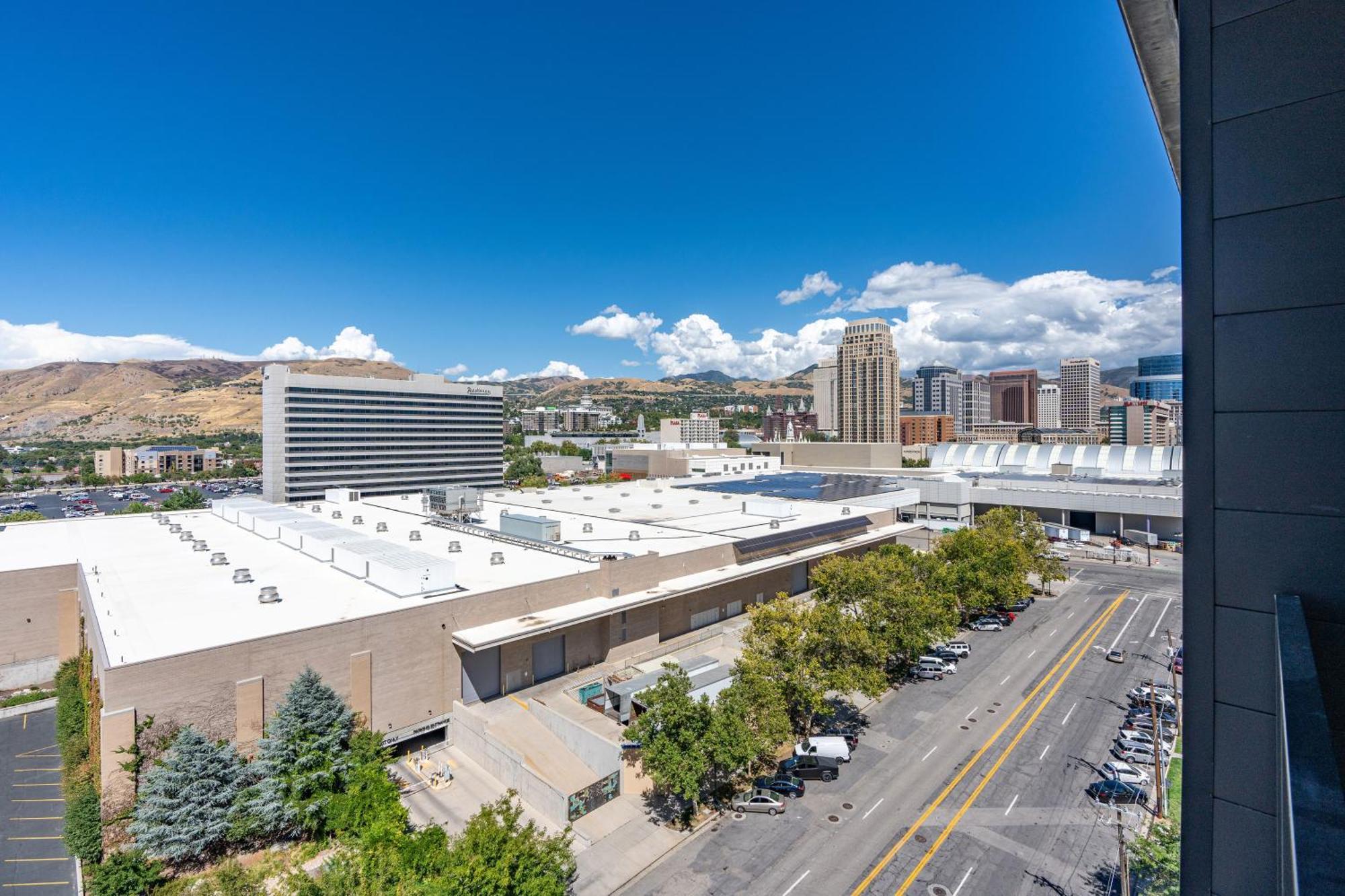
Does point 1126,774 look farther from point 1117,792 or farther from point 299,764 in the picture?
point 299,764

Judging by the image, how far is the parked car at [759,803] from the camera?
22531 mm

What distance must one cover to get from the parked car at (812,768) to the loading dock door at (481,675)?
45.1 feet

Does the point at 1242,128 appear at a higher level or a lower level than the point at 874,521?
higher

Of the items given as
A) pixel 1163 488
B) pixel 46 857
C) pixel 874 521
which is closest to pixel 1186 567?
pixel 46 857

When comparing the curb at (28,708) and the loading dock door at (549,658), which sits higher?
the loading dock door at (549,658)

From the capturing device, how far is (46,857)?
21500mm

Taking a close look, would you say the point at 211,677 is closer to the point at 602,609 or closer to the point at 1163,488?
the point at 602,609

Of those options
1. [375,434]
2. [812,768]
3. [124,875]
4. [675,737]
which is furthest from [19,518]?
[812,768]

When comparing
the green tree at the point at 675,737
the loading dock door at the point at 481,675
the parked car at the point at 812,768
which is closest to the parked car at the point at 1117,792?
the parked car at the point at 812,768

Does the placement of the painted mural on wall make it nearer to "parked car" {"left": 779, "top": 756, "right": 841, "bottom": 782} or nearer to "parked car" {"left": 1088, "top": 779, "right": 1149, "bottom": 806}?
"parked car" {"left": 779, "top": 756, "right": 841, "bottom": 782}

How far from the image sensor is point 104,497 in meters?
116

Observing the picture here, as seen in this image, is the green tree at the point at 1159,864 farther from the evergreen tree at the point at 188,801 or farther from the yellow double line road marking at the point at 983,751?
the evergreen tree at the point at 188,801

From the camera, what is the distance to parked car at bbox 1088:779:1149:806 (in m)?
23.0

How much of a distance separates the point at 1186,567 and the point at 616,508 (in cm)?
5157
